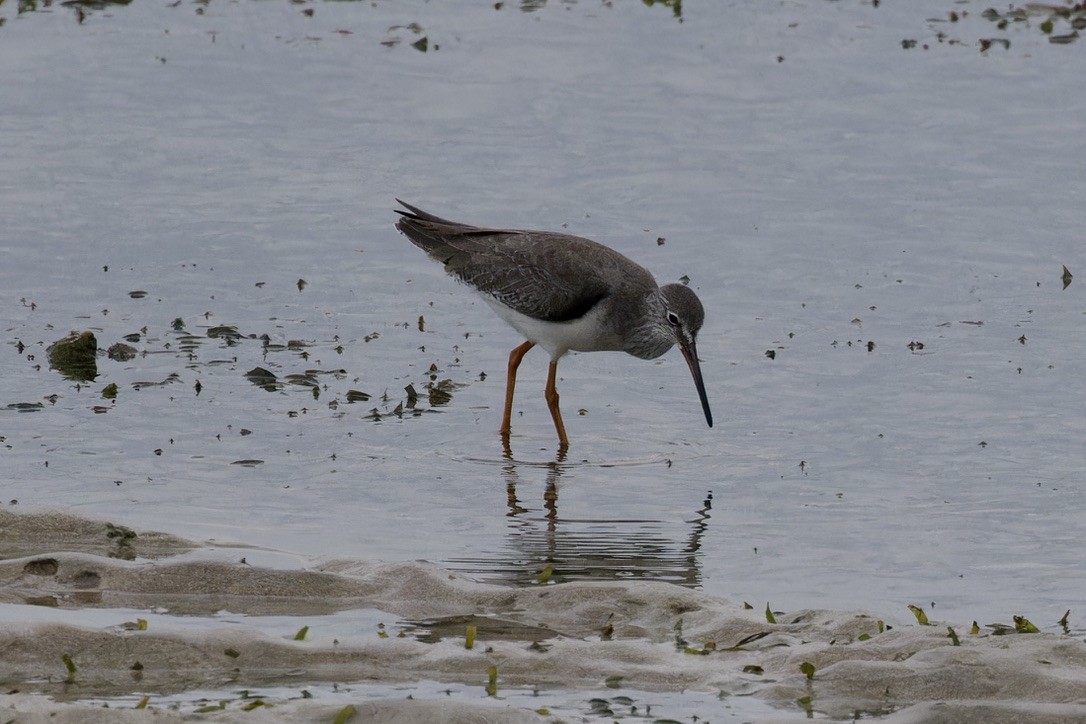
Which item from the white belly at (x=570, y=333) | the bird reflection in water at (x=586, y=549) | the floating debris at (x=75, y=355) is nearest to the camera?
the bird reflection in water at (x=586, y=549)

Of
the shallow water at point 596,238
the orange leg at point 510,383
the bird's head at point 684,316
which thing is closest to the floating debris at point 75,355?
the shallow water at point 596,238

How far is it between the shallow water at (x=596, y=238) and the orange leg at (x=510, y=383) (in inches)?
6.8

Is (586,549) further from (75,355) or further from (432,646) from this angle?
(75,355)

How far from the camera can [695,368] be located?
1116 cm

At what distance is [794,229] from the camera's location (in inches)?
615

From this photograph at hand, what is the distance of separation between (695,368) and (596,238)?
175 inches

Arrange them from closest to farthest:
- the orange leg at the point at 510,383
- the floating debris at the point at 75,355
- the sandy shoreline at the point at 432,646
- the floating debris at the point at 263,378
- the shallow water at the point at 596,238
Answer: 1. the sandy shoreline at the point at 432,646
2. the shallow water at the point at 596,238
3. the orange leg at the point at 510,383
4. the floating debris at the point at 263,378
5. the floating debris at the point at 75,355

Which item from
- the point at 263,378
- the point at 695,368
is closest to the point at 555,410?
the point at 695,368

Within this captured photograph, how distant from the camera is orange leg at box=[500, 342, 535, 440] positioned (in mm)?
11430

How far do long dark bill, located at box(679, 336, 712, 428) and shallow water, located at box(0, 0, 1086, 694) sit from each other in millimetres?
267

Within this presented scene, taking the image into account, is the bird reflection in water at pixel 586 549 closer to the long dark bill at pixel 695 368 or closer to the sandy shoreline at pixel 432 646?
the sandy shoreline at pixel 432 646

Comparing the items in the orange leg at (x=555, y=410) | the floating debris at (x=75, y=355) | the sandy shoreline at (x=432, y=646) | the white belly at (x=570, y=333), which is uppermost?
the white belly at (x=570, y=333)

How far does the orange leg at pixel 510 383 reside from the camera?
450 inches

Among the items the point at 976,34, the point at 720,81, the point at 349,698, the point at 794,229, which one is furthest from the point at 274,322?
the point at 976,34
